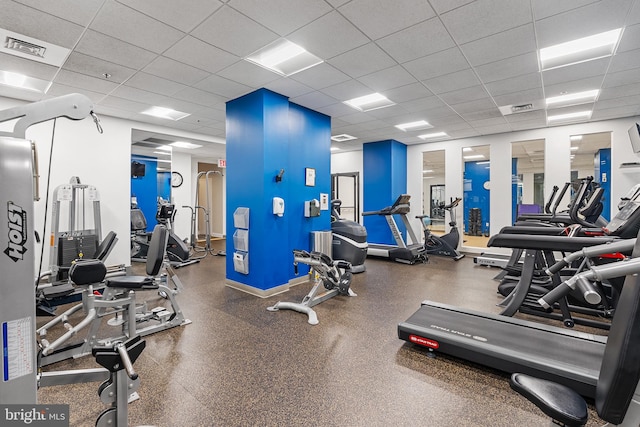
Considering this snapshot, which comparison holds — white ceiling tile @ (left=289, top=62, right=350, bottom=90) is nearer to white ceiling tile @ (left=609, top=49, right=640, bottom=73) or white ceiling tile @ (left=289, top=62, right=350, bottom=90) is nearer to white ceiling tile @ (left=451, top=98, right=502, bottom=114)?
white ceiling tile @ (left=451, top=98, right=502, bottom=114)

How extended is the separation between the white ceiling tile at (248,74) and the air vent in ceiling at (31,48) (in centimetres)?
167

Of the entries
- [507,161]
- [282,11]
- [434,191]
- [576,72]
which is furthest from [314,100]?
[434,191]

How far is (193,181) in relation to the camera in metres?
9.59

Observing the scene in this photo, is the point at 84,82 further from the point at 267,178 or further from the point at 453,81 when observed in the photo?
the point at 453,81

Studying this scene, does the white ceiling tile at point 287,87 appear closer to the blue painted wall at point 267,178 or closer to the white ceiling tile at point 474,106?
the blue painted wall at point 267,178

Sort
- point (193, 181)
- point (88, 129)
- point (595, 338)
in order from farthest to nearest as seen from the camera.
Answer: point (193, 181) → point (88, 129) → point (595, 338)

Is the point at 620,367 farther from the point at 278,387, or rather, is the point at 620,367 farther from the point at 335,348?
the point at 335,348

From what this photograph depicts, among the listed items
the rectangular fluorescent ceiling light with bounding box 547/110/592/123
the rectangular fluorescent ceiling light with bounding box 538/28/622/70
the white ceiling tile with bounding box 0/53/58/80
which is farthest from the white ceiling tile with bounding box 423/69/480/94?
the white ceiling tile with bounding box 0/53/58/80

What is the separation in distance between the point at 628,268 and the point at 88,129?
698cm

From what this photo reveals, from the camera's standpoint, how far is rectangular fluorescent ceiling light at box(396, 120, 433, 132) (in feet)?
20.6

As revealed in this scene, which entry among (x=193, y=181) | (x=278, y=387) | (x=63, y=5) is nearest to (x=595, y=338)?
(x=278, y=387)

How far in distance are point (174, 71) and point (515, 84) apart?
4596mm

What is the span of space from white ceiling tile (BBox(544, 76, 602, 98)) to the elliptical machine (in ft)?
11.5

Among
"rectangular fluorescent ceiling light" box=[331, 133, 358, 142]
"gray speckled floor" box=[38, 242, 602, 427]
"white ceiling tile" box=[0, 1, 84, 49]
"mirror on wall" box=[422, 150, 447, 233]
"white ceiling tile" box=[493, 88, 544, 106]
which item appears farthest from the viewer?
"mirror on wall" box=[422, 150, 447, 233]
